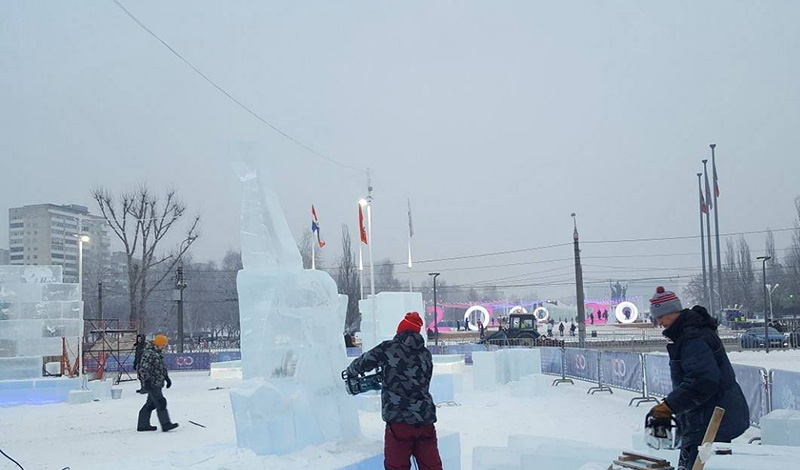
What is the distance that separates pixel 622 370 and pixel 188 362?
20.8 metres

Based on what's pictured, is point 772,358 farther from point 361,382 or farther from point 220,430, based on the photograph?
point 361,382

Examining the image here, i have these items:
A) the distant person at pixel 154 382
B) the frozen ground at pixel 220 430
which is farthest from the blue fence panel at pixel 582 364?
the distant person at pixel 154 382

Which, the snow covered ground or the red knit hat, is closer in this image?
the red knit hat

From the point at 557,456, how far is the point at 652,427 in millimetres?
1446

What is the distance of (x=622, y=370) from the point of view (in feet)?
51.1

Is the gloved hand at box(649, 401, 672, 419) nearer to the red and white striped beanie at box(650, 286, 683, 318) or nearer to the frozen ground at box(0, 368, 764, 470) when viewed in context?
the red and white striped beanie at box(650, 286, 683, 318)

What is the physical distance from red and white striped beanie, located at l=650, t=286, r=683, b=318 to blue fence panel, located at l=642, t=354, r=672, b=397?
9.58 m

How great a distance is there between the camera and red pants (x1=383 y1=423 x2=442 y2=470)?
539 cm

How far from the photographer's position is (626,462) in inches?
143

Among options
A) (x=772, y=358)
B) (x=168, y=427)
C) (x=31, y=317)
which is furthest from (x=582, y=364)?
(x=31, y=317)

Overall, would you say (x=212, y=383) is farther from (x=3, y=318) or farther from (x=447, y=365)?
(x=447, y=365)

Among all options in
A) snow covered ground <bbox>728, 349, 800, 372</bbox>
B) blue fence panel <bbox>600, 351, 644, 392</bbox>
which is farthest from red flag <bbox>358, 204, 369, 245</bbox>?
snow covered ground <bbox>728, 349, 800, 372</bbox>

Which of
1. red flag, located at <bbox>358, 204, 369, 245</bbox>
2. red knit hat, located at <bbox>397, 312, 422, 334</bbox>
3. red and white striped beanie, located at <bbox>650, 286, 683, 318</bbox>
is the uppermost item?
red flag, located at <bbox>358, 204, 369, 245</bbox>

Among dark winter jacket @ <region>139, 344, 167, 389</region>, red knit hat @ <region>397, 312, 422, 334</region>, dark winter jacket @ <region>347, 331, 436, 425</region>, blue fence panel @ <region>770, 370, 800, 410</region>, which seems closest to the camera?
dark winter jacket @ <region>347, 331, 436, 425</region>
